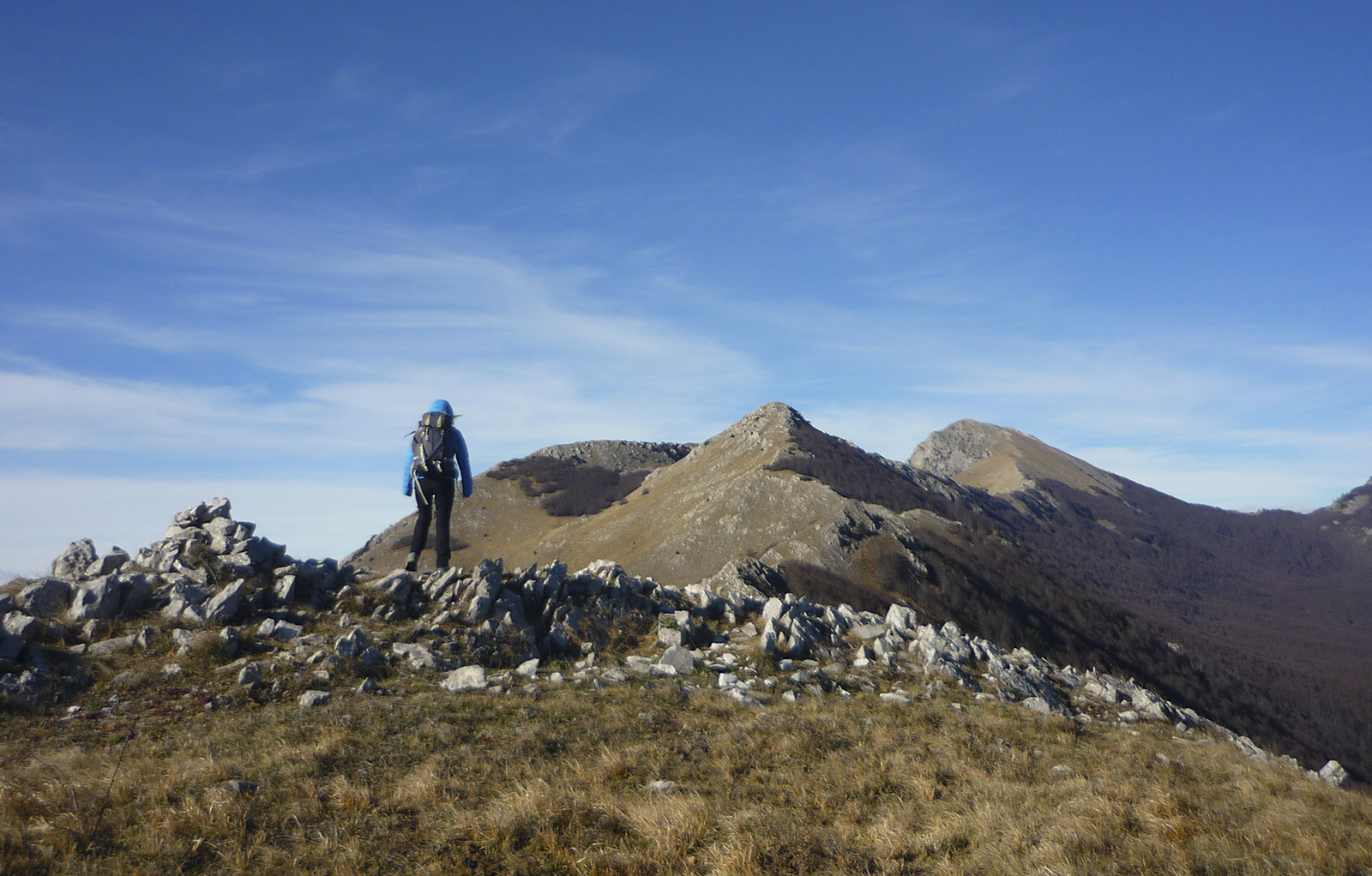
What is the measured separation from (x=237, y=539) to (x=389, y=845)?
12.0 m

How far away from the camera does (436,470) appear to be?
16.1 metres

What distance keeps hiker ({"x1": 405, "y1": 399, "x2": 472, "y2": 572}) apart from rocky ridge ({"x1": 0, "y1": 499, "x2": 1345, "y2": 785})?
115 cm

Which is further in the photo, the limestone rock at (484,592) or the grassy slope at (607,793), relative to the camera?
the limestone rock at (484,592)

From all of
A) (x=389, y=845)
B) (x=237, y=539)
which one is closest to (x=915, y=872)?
(x=389, y=845)

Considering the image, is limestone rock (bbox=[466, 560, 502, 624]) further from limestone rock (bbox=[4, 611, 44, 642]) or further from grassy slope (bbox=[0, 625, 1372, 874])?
limestone rock (bbox=[4, 611, 44, 642])

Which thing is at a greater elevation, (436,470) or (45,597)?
(436,470)

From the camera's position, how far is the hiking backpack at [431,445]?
1600 centimetres

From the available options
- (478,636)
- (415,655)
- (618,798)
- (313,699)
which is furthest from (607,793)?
(478,636)

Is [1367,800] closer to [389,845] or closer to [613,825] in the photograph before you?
[613,825]

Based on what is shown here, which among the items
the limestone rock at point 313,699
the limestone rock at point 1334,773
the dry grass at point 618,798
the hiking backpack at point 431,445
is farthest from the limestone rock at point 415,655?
the limestone rock at point 1334,773

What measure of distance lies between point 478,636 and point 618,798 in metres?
7.34

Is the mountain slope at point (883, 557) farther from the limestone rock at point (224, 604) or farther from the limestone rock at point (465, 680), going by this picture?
the limestone rock at point (224, 604)

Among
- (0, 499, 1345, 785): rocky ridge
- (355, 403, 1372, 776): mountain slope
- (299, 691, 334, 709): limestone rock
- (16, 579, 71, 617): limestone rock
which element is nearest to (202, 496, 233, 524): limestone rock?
(0, 499, 1345, 785): rocky ridge

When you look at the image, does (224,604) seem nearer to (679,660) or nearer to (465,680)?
(465,680)
